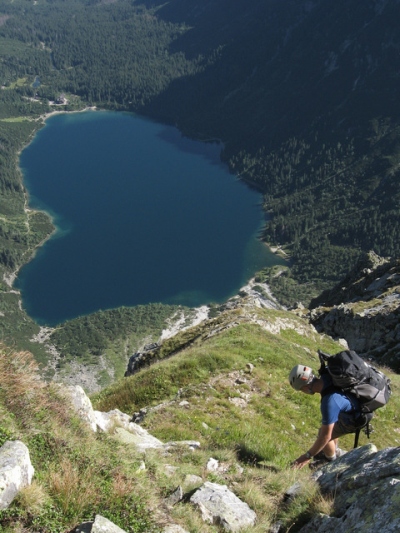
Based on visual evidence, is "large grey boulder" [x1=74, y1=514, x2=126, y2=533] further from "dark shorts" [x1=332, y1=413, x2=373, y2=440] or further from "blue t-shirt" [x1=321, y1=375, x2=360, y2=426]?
"dark shorts" [x1=332, y1=413, x2=373, y2=440]

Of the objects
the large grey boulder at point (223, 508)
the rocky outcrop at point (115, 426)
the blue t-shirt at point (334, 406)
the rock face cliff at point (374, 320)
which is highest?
the blue t-shirt at point (334, 406)

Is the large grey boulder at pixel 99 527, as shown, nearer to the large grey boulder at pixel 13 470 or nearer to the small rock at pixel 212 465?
the large grey boulder at pixel 13 470

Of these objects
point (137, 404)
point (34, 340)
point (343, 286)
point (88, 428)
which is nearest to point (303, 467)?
point (88, 428)

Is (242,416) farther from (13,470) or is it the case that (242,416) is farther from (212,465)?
(13,470)

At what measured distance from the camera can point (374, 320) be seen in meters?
46.6

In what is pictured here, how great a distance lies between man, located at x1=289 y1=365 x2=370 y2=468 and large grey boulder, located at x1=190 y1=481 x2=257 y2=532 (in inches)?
93.7

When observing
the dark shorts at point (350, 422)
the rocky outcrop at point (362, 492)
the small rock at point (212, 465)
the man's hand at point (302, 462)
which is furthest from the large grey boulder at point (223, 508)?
the dark shorts at point (350, 422)

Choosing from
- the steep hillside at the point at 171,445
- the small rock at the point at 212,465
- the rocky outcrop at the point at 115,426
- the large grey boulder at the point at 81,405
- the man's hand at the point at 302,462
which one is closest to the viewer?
the steep hillside at the point at 171,445

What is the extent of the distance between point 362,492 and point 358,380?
311 centimetres

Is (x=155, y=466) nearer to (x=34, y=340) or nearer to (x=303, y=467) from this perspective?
(x=303, y=467)

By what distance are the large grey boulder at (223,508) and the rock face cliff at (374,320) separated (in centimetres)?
3222

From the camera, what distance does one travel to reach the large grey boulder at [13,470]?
859 centimetres

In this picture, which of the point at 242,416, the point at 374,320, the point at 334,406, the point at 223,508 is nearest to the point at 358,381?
the point at 334,406

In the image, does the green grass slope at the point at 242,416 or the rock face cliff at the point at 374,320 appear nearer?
the green grass slope at the point at 242,416
